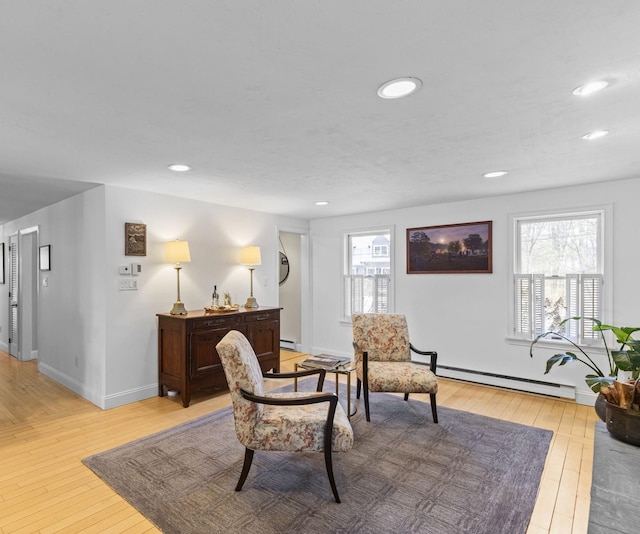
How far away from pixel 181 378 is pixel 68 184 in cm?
227

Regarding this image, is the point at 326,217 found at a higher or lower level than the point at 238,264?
higher

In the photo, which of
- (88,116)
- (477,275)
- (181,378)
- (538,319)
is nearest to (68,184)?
(88,116)

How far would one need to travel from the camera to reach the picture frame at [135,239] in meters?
3.74

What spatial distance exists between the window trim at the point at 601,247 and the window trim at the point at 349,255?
5.00 feet

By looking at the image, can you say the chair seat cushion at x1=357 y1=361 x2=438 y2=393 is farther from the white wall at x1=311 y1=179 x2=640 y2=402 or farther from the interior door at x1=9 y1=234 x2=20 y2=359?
the interior door at x1=9 y1=234 x2=20 y2=359

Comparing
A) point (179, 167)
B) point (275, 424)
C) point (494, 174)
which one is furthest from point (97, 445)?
point (494, 174)

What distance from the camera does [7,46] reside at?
4.53ft

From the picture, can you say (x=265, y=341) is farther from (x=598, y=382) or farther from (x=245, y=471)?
(x=598, y=382)

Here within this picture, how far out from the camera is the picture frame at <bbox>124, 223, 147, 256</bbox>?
3.74m

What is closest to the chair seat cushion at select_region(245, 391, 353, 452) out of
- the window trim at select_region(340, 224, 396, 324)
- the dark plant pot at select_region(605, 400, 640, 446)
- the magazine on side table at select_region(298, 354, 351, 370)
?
the magazine on side table at select_region(298, 354, 351, 370)

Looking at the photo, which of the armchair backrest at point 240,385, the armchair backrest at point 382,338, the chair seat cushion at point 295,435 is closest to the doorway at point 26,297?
the armchair backrest at point 240,385

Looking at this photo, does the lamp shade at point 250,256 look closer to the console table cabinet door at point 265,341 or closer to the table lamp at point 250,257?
the table lamp at point 250,257

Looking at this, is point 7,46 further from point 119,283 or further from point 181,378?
point 181,378

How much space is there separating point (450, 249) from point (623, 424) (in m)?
2.68
